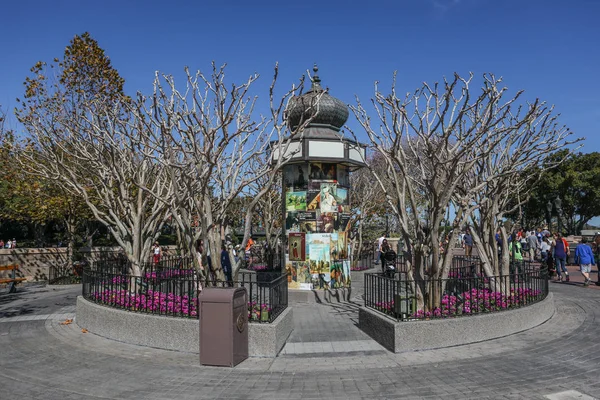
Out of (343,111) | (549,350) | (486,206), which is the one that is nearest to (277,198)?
(343,111)

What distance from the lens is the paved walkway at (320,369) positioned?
5.97 metres

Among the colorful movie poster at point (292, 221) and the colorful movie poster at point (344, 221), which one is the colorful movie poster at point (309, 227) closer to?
the colorful movie poster at point (292, 221)

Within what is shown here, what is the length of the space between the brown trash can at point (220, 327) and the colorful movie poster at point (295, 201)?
6.67 meters

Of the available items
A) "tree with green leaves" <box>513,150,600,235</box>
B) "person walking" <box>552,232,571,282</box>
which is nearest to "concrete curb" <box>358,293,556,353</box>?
"person walking" <box>552,232,571,282</box>

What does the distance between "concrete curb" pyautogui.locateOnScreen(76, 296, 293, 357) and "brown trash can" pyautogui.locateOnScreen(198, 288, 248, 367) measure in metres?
0.47

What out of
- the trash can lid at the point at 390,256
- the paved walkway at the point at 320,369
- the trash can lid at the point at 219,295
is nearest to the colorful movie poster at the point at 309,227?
the paved walkway at the point at 320,369

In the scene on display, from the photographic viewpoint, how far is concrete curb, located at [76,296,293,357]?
25.2 ft

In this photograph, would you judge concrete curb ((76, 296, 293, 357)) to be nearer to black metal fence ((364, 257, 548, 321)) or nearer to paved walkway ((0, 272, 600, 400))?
paved walkway ((0, 272, 600, 400))

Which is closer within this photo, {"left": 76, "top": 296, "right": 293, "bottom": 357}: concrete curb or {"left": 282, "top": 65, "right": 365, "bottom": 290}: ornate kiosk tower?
{"left": 76, "top": 296, "right": 293, "bottom": 357}: concrete curb

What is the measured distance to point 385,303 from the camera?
9.03 m

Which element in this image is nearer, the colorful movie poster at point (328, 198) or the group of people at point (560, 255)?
the colorful movie poster at point (328, 198)

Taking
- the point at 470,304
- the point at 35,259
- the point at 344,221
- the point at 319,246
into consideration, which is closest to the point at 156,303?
the point at 319,246

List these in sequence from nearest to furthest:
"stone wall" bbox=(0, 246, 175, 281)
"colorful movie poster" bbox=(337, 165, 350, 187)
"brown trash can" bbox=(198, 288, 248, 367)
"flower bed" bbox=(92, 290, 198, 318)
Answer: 1. "brown trash can" bbox=(198, 288, 248, 367)
2. "flower bed" bbox=(92, 290, 198, 318)
3. "colorful movie poster" bbox=(337, 165, 350, 187)
4. "stone wall" bbox=(0, 246, 175, 281)

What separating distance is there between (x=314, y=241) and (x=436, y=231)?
201 inches
